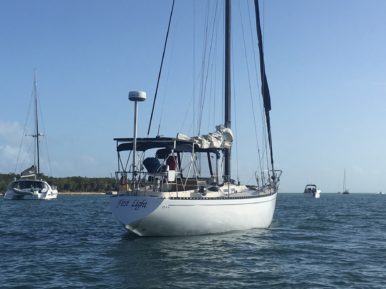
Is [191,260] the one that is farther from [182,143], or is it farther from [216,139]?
[216,139]

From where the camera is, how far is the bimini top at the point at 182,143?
69.8 feet

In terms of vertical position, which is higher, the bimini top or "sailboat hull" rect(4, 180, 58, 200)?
the bimini top

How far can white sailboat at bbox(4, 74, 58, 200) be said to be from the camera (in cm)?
7419

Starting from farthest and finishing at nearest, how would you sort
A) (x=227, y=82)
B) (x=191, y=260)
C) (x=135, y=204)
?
(x=227, y=82), (x=135, y=204), (x=191, y=260)

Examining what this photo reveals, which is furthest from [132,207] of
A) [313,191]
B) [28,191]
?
[313,191]

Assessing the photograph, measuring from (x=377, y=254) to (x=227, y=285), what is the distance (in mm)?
7631

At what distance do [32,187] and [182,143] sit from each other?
58393 mm

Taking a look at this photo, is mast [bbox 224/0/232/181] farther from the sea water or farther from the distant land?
the distant land

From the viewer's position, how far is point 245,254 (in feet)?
56.4

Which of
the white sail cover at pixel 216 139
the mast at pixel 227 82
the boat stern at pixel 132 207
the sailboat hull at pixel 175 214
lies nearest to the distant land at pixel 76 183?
the mast at pixel 227 82

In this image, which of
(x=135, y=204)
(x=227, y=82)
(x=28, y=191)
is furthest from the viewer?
(x=28, y=191)

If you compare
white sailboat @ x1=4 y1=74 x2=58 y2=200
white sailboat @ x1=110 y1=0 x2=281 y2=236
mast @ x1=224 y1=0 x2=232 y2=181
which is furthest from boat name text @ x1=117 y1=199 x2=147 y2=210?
white sailboat @ x1=4 y1=74 x2=58 y2=200

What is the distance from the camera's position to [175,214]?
1933 centimetres

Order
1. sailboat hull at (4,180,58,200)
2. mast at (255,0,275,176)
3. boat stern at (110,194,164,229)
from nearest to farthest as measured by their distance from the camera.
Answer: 1. boat stern at (110,194,164,229)
2. mast at (255,0,275,176)
3. sailboat hull at (4,180,58,200)
